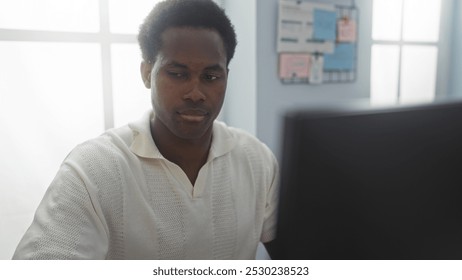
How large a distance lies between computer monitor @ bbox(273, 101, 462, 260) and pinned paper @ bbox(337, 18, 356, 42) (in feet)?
4.98

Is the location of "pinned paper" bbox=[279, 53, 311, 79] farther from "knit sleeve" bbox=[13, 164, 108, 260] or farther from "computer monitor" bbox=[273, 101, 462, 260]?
"computer monitor" bbox=[273, 101, 462, 260]

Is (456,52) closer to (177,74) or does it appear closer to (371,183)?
(177,74)

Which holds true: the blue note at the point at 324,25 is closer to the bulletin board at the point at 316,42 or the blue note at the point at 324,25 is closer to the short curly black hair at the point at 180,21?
the bulletin board at the point at 316,42

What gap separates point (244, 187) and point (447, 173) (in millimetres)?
545

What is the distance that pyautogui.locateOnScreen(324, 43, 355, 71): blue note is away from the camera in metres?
1.79

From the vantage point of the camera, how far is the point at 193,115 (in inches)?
31.4

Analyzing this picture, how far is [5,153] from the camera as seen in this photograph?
1308mm

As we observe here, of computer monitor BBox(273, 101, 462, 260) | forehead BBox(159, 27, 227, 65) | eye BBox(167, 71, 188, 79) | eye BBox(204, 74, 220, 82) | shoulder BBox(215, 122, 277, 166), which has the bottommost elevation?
shoulder BBox(215, 122, 277, 166)

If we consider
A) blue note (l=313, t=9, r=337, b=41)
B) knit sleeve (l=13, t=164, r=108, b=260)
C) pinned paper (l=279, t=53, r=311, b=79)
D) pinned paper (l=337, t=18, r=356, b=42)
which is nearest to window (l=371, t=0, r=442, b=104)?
pinned paper (l=337, t=18, r=356, b=42)

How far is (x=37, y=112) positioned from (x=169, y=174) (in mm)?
758

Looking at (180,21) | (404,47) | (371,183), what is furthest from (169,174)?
(404,47)

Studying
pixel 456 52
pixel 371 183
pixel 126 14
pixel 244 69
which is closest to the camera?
pixel 371 183

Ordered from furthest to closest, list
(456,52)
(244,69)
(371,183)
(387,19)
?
(456,52) → (387,19) → (244,69) → (371,183)

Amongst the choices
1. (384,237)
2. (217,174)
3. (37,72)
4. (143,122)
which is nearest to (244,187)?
(217,174)
